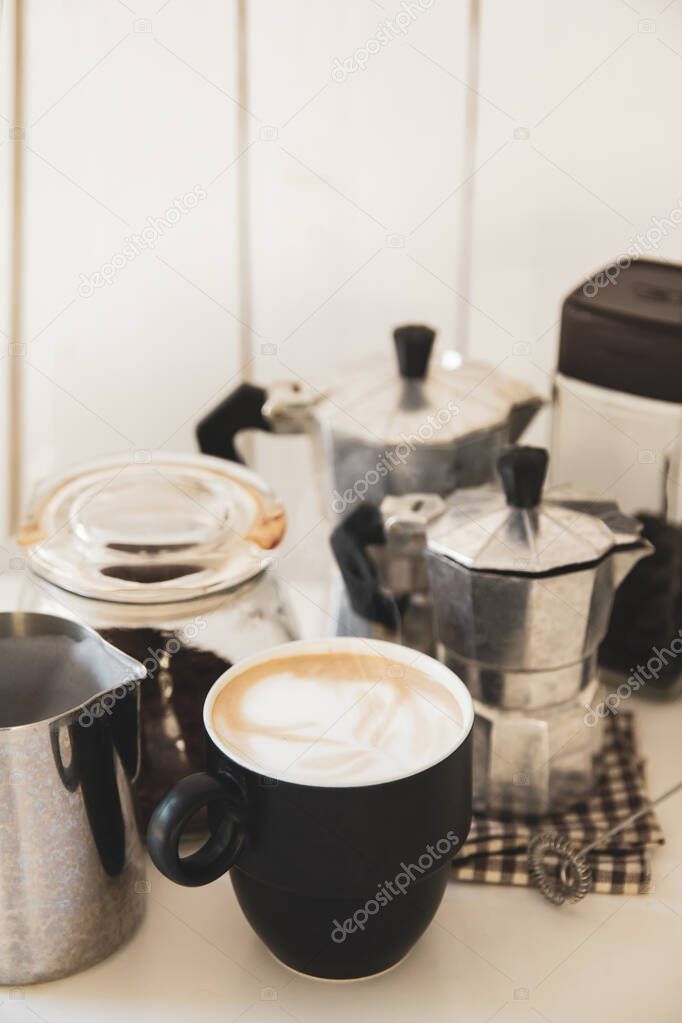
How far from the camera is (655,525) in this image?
2.19ft

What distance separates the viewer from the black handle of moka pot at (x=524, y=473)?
1.77 ft

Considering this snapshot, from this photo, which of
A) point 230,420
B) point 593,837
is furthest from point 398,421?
point 593,837

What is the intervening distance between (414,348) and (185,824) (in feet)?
1.00

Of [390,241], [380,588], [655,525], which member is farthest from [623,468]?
[390,241]

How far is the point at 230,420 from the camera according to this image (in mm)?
675

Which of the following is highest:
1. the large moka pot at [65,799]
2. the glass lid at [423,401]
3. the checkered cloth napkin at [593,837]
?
the glass lid at [423,401]

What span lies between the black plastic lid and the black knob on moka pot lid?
72 millimetres

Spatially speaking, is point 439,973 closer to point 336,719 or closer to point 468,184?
point 336,719

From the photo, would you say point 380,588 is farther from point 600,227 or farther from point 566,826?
point 600,227

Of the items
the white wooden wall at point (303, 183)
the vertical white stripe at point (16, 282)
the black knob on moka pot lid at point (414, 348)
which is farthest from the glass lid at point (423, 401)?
the vertical white stripe at point (16, 282)

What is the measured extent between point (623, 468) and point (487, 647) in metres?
0.19

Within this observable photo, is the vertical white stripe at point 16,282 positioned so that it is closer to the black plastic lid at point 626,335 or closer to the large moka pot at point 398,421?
the large moka pot at point 398,421

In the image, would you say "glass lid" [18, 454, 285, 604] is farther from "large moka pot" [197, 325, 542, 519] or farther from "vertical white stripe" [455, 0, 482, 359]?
"vertical white stripe" [455, 0, 482, 359]

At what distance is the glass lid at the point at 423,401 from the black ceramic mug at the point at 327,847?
0.19 metres
